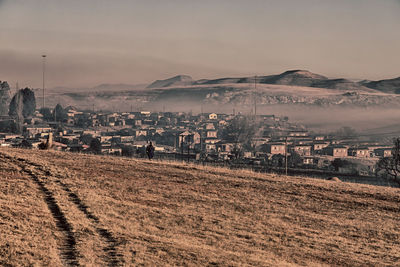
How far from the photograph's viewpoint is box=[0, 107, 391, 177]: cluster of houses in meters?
81.6

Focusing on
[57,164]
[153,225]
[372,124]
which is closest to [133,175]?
[57,164]

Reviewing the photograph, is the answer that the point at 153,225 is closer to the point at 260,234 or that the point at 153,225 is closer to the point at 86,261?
the point at 260,234

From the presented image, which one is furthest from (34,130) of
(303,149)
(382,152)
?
(382,152)

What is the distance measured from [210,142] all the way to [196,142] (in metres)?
3.06

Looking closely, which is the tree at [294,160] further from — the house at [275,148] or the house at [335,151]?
the house at [335,151]

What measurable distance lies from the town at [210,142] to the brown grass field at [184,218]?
1581 inches

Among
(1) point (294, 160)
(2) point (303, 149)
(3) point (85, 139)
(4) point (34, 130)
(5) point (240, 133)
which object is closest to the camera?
(1) point (294, 160)

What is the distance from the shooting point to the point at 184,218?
18797 millimetres

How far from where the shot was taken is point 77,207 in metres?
19.4

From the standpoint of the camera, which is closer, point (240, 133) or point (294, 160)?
point (294, 160)

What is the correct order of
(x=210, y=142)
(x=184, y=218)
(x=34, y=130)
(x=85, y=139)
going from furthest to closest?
(x=210, y=142) < (x=34, y=130) < (x=85, y=139) < (x=184, y=218)

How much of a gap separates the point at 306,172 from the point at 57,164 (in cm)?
3625

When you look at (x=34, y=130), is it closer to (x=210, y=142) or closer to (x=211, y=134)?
(x=210, y=142)

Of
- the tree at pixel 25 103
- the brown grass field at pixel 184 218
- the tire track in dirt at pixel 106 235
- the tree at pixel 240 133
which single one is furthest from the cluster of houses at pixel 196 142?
the tire track in dirt at pixel 106 235
